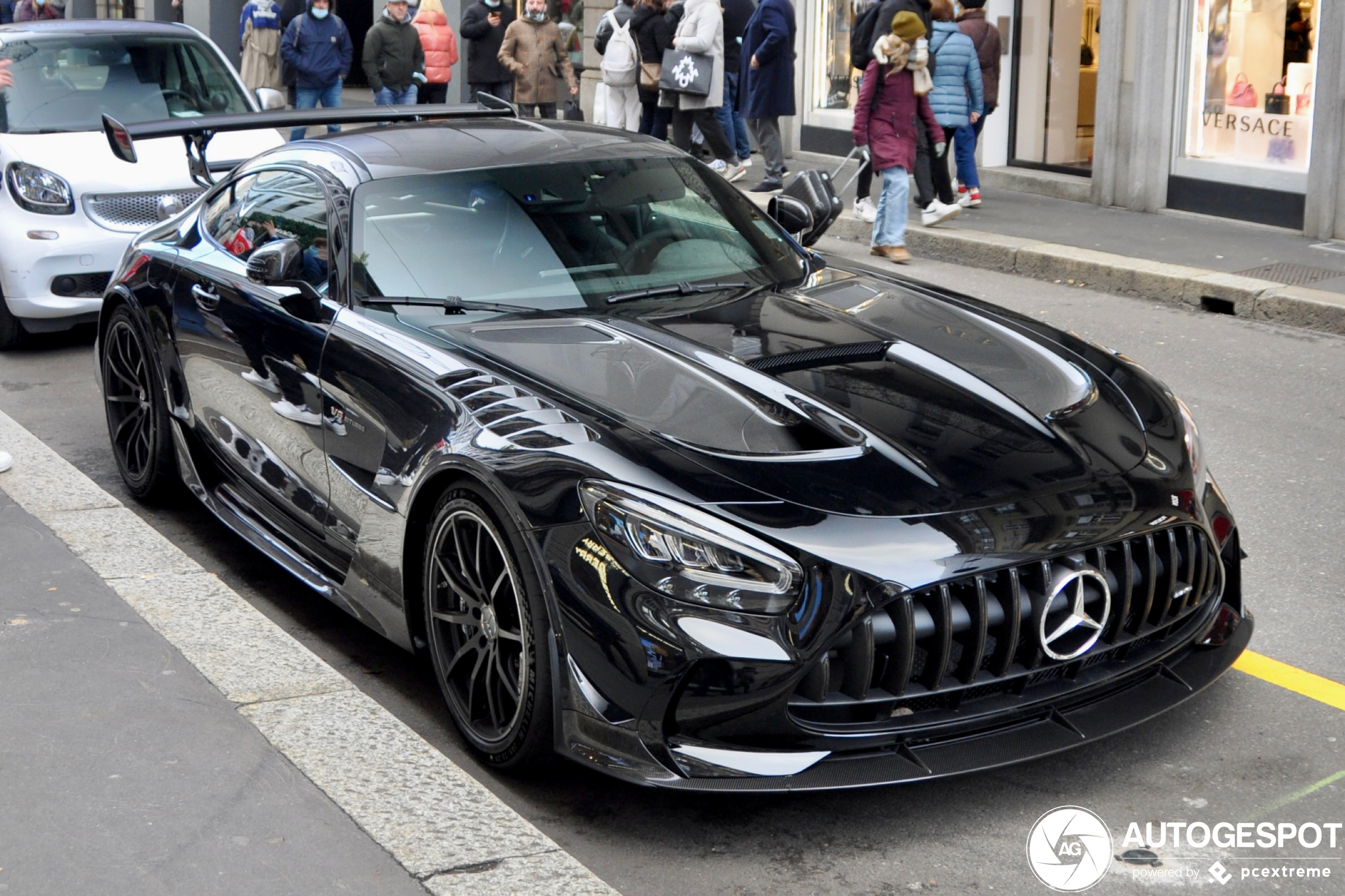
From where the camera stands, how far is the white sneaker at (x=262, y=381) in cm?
473

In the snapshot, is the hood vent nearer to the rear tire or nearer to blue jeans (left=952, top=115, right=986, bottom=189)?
the rear tire

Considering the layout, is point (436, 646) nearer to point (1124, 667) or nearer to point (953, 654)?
point (953, 654)

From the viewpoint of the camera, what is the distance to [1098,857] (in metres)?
3.36

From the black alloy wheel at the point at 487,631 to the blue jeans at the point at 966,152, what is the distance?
31.5ft

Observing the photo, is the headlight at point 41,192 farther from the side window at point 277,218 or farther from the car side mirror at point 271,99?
the side window at point 277,218

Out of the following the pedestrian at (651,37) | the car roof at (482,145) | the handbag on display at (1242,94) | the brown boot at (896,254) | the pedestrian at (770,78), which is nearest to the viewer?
the car roof at (482,145)

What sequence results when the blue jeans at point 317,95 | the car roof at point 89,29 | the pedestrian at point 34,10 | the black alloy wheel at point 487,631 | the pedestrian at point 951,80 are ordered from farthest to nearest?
the pedestrian at point 34,10
the blue jeans at point 317,95
the pedestrian at point 951,80
the car roof at point 89,29
the black alloy wheel at point 487,631

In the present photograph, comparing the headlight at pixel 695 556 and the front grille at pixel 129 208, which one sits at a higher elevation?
the front grille at pixel 129 208

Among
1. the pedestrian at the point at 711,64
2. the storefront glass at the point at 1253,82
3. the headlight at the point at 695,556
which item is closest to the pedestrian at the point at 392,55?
the pedestrian at the point at 711,64

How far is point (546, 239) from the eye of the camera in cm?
469

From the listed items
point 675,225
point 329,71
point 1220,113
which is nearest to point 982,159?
point 1220,113

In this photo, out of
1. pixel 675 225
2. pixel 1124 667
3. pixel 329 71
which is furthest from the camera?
pixel 329 71

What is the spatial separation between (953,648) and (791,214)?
8.15ft

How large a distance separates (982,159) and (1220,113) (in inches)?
105
